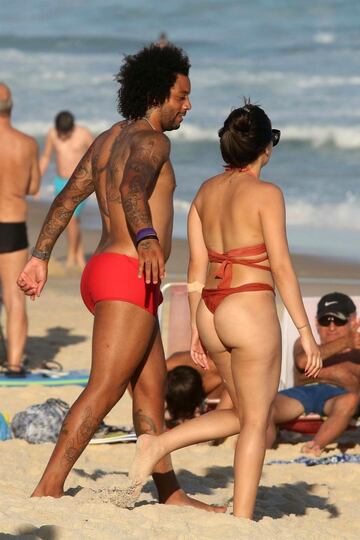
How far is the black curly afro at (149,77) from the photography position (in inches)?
209

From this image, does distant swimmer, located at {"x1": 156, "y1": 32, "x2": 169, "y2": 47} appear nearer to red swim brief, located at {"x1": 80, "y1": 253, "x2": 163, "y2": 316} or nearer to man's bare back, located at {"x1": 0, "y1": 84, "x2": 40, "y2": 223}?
red swim brief, located at {"x1": 80, "y1": 253, "x2": 163, "y2": 316}

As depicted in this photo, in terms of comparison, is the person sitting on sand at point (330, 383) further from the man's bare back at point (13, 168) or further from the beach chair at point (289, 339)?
the man's bare back at point (13, 168)

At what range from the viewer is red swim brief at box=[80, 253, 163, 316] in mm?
5199

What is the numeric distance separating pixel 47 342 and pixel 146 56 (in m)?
5.40

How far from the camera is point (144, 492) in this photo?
6227 mm

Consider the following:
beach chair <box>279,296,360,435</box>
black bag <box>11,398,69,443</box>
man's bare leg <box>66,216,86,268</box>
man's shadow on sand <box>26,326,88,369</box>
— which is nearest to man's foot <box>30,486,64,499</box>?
black bag <box>11,398,69,443</box>

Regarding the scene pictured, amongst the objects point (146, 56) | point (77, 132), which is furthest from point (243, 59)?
point (146, 56)

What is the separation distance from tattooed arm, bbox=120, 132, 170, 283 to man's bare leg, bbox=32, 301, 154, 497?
304 millimetres

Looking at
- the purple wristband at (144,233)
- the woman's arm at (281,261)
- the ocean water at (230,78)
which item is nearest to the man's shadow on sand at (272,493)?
the woman's arm at (281,261)

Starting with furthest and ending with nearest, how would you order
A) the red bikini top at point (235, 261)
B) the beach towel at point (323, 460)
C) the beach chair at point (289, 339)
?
the beach chair at point (289, 339) < the beach towel at point (323, 460) < the red bikini top at point (235, 261)

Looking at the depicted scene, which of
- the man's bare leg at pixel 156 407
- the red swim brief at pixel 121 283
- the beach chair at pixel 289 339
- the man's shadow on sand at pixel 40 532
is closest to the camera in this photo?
the man's shadow on sand at pixel 40 532

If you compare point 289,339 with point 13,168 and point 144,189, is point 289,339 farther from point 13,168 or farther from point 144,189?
point 144,189

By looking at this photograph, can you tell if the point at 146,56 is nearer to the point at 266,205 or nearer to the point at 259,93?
the point at 266,205

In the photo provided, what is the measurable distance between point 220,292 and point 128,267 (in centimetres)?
41
